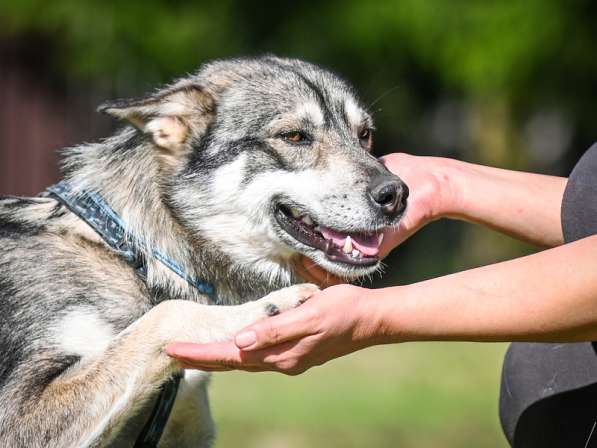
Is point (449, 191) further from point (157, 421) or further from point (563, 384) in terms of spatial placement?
point (157, 421)

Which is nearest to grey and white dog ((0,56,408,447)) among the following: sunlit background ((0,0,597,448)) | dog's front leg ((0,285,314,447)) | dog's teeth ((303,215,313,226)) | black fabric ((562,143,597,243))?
dog's teeth ((303,215,313,226))

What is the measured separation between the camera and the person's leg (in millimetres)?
3699

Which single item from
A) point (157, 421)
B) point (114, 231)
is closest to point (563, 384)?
point (157, 421)

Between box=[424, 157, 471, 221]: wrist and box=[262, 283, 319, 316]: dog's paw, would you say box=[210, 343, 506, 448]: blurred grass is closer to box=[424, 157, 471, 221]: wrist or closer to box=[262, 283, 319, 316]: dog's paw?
box=[424, 157, 471, 221]: wrist

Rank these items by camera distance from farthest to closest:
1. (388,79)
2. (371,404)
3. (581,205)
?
(388,79) → (371,404) → (581,205)

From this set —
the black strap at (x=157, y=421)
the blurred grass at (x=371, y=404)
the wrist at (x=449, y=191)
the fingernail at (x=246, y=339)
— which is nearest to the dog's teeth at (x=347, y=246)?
the wrist at (x=449, y=191)

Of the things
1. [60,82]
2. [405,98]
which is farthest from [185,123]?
[60,82]

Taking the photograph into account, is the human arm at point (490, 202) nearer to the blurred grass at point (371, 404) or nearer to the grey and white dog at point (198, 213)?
the grey and white dog at point (198, 213)

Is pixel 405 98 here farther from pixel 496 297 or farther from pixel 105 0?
pixel 496 297

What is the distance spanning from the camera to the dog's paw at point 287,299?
10.5ft

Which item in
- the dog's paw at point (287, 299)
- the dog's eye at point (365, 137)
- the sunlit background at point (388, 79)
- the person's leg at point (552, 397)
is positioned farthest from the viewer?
the sunlit background at point (388, 79)

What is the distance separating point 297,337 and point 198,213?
3.32ft

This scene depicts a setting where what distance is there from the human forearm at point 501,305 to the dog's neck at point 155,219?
93cm

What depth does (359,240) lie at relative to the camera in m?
3.91
